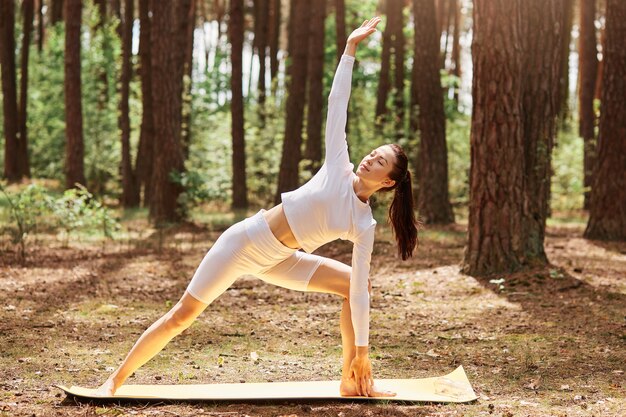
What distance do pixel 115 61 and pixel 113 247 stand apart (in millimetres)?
18077

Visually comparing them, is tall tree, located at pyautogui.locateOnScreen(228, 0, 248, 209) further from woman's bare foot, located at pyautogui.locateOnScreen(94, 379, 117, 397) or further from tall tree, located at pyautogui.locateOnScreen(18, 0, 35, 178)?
woman's bare foot, located at pyautogui.locateOnScreen(94, 379, 117, 397)

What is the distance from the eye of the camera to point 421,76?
59.0ft

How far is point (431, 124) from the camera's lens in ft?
58.7

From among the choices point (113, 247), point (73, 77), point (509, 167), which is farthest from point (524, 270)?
point (73, 77)

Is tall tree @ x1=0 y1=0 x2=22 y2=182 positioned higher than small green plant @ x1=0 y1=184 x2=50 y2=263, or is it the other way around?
tall tree @ x1=0 y1=0 x2=22 y2=182

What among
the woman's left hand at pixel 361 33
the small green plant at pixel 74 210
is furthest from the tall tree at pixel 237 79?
the woman's left hand at pixel 361 33

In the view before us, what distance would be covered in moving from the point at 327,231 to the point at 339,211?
0.51ft

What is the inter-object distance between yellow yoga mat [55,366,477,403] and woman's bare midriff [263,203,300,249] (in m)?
1.09

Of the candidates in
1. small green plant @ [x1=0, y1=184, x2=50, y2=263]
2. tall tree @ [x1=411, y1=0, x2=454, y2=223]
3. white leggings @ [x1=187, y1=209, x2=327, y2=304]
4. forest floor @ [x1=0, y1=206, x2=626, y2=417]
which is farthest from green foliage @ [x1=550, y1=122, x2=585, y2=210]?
white leggings @ [x1=187, y1=209, x2=327, y2=304]

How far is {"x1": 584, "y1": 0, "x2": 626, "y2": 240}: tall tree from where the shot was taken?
600 inches

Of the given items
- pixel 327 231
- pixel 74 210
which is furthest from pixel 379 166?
pixel 74 210

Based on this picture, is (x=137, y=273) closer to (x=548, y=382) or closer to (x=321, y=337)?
(x=321, y=337)

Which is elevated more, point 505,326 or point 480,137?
point 480,137

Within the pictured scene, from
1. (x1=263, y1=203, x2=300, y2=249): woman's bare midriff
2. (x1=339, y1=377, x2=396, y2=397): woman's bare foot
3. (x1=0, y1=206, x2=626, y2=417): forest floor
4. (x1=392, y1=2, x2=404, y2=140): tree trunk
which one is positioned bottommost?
(x1=0, y1=206, x2=626, y2=417): forest floor
